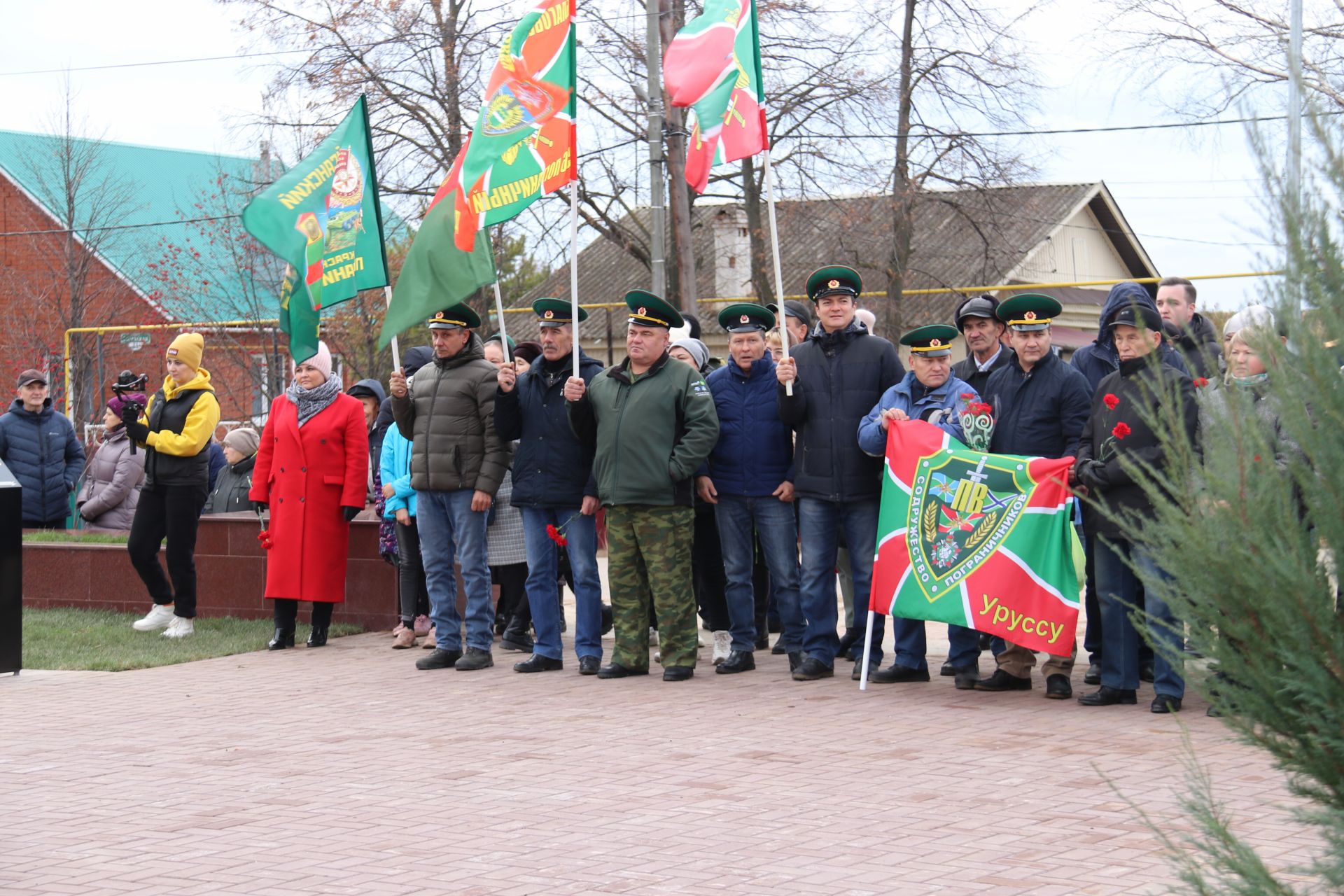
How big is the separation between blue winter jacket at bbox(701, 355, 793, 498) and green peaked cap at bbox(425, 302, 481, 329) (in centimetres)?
167

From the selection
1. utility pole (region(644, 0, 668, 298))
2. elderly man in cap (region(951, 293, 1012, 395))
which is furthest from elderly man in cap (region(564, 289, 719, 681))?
utility pole (region(644, 0, 668, 298))

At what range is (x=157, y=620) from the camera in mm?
12023

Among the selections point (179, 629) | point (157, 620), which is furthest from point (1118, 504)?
point (157, 620)

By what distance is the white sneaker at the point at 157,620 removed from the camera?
12.0 meters

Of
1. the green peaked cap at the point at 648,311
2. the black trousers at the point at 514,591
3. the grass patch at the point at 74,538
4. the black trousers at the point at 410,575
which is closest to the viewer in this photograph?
the green peaked cap at the point at 648,311

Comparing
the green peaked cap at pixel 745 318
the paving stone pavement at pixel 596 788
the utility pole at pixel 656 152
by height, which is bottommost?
the paving stone pavement at pixel 596 788

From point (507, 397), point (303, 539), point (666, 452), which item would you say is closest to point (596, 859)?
point (666, 452)

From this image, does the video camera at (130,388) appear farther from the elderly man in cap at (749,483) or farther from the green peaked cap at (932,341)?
the green peaked cap at (932,341)

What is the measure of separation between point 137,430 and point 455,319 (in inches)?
120

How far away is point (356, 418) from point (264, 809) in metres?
4.99

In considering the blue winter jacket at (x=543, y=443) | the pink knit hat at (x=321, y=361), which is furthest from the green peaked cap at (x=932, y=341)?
the pink knit hat at (x=321, y=361)

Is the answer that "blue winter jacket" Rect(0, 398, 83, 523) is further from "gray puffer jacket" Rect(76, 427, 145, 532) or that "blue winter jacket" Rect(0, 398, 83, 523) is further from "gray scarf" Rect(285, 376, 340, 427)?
"gray scarf" Rect(285, 376, 340, 427)

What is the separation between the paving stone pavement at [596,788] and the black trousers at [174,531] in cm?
223

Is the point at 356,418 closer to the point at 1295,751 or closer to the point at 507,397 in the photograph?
the point at 507,397
